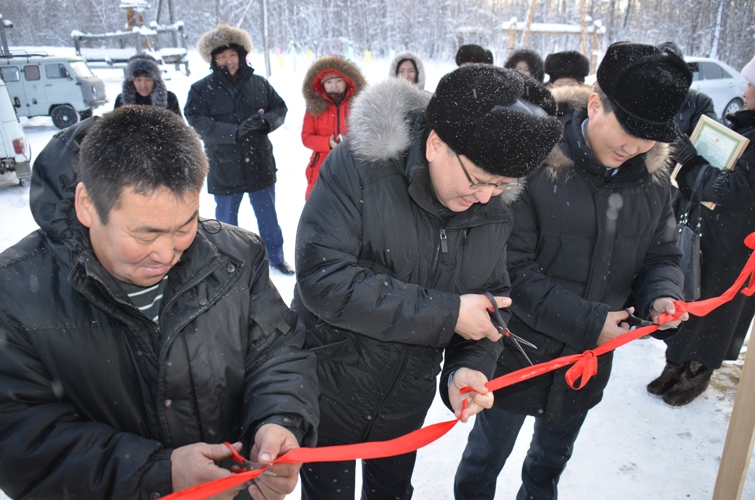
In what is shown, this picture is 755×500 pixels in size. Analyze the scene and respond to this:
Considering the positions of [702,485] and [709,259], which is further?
[709,259]

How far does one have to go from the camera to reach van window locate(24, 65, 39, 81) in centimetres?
1489

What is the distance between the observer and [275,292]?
68.0 inches

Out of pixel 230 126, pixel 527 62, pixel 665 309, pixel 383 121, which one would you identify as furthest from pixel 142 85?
pixel 665 309

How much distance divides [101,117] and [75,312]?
0.55 meters

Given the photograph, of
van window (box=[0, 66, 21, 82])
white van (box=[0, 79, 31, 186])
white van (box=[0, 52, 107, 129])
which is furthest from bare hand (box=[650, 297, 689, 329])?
van window (box=[0, 66, 21, 82])

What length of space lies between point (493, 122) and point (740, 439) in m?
1.83

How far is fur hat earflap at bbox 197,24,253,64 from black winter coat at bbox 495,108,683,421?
4.07 meters

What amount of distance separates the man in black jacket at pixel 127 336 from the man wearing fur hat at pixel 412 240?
38cm

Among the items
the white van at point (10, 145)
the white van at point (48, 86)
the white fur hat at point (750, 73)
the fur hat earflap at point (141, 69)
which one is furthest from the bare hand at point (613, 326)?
the white van at point (48, 86)

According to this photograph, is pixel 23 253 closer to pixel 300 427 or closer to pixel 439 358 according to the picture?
pixel 300 427

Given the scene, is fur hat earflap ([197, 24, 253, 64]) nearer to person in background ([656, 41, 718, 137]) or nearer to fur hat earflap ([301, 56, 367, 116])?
fur hat earflap ([301, 56, 367, 116])

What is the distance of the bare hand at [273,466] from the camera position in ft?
4.47

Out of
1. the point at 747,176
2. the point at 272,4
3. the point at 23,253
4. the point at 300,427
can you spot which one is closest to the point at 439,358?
the point at 300,427

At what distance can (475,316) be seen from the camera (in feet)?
5.91
